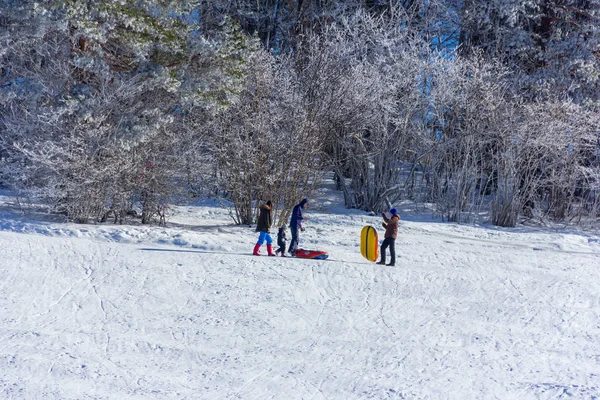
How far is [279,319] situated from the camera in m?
9.56

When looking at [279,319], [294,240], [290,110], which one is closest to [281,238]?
[294,240]

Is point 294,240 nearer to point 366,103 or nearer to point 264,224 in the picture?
point 264,224

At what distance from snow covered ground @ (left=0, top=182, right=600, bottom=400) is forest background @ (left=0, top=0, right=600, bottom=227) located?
1983mm

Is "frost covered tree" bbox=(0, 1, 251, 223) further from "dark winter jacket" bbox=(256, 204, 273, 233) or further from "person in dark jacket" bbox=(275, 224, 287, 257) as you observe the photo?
"person in dark jacket" bbox=(275, 224, 287, 257)

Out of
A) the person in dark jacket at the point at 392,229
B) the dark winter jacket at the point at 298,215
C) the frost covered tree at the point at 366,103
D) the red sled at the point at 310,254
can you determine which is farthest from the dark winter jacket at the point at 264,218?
the frost covered tree at the point at 366,103

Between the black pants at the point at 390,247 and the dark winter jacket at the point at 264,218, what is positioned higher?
the dark winter jacket at the point at 264,218

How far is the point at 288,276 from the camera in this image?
11.8 meters

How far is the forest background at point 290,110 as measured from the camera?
14352mm

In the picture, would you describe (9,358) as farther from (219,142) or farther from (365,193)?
(365,193)

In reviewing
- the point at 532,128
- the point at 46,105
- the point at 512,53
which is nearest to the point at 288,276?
the point at 46,105

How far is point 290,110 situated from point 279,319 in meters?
9.51

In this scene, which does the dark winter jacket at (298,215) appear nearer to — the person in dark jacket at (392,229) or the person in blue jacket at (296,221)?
the person in blue jacket at (296,221)

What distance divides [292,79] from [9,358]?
1412 cm

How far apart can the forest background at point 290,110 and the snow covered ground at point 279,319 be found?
6.51 feet
